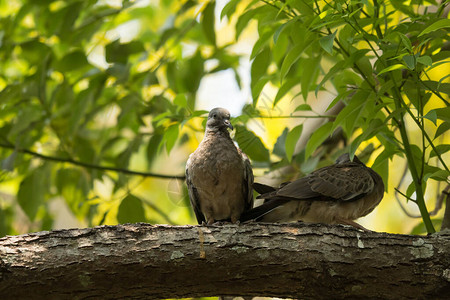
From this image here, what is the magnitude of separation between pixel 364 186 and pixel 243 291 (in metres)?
1.51

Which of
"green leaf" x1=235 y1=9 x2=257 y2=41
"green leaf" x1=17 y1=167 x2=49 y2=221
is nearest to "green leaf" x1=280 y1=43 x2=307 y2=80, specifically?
"green leaf" x1=235 y1=9 x2=257 y2=41

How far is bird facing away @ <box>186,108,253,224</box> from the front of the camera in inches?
172

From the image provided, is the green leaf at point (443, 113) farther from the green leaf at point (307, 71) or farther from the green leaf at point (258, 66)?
the green leaf at point (258, 66)

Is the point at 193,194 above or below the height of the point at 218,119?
below

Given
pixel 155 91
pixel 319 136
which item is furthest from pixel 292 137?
pixel 155 91

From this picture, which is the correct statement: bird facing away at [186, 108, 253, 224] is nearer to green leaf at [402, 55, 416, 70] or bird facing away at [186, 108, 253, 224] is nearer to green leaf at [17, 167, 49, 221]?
green leaf at [17, 167, 49, 221]

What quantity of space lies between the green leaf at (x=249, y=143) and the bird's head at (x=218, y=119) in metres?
0.13

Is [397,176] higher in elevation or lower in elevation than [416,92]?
lower

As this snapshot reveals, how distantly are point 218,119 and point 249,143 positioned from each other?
32cm

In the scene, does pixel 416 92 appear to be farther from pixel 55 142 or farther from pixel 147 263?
pixel 55 142

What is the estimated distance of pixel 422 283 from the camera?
319cm

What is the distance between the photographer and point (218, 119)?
463 centimetres

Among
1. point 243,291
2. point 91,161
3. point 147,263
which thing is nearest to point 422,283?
point 243,291

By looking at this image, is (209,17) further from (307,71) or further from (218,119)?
(307,71)
